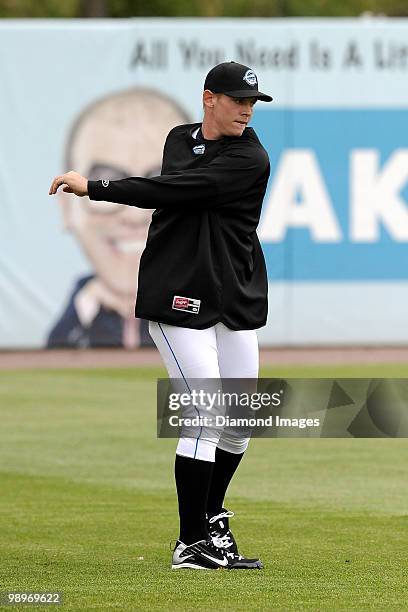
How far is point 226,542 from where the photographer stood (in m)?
6.47

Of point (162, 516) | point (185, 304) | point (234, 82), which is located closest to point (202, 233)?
point (185, 304)

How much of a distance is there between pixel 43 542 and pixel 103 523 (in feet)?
2.09

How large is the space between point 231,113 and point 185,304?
85 cm

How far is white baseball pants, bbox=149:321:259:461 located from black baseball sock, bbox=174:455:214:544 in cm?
4

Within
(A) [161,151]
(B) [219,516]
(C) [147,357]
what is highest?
(A) [161,151]

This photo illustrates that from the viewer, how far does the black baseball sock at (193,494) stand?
6.30 metres

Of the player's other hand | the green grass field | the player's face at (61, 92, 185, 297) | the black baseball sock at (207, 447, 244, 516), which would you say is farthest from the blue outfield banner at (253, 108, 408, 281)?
the player's other hand

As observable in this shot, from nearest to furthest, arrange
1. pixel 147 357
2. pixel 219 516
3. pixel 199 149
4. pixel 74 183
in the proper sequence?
1. pixel 74 183
2. pixel 199 149
3. pixel 219 516
4. pixel 147 357

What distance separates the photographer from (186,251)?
6.27 meters

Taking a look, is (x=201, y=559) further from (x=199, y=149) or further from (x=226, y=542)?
(x=199, y=149)

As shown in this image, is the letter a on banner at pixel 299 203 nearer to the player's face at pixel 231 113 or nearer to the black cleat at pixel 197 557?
the player's face at pixel 231 113

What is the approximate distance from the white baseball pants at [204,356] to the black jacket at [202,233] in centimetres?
6

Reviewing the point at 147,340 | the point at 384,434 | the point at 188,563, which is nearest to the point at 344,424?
the point at 384,434

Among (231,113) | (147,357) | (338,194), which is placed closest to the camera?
(231,113)
